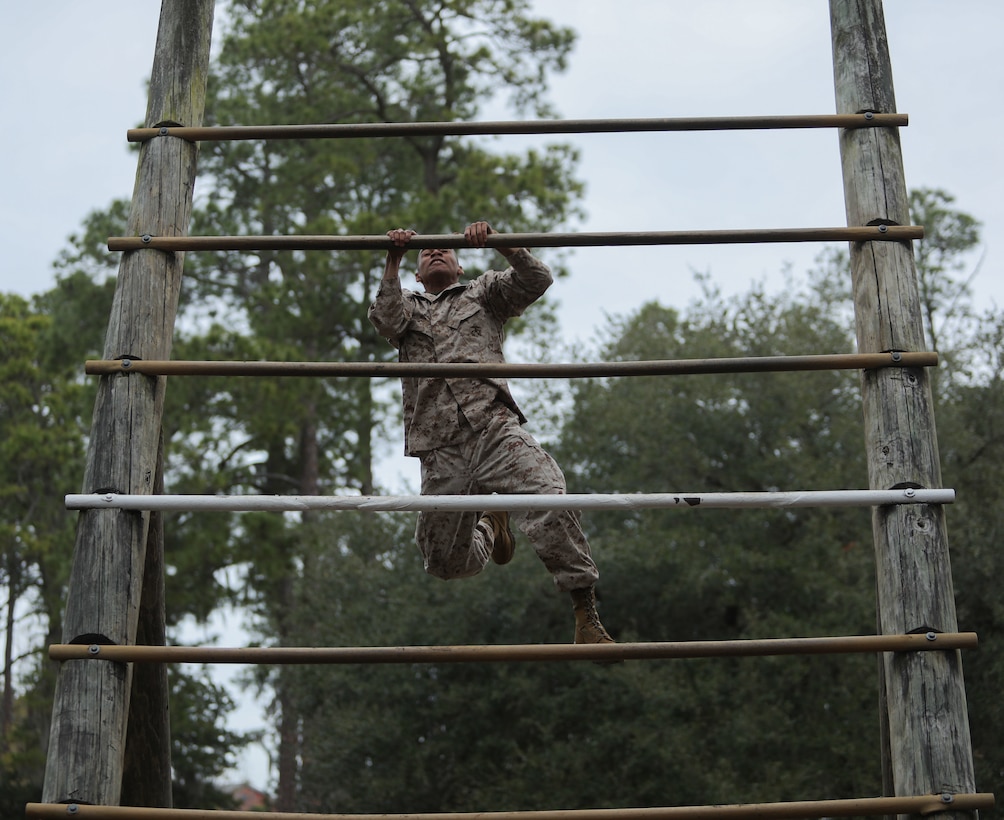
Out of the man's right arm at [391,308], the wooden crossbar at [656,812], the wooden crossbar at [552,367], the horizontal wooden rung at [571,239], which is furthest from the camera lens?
the man's right arm at [391,308]

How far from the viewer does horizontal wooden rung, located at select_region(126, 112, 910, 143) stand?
9.84ft

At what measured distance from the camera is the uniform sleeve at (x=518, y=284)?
11.5 ft

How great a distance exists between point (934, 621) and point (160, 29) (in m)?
2.41

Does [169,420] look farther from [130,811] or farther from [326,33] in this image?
[130,811]

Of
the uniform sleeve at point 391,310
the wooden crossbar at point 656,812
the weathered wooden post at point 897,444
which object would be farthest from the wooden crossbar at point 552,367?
the wooden crossbar at point 656,812

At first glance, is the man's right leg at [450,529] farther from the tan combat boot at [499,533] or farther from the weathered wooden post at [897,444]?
the weathered wooden post at [897,444]

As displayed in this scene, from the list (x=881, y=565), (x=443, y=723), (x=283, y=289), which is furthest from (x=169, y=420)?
(x=881, y=565)

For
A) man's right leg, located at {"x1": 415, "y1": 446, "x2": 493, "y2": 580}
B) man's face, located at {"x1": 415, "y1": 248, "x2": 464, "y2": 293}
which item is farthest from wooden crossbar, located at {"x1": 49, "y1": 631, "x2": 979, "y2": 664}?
man's face, located at {"x1": 415, "y1": 248, "x2": 464, "y2": 293}

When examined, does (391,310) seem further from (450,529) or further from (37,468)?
(37,468)

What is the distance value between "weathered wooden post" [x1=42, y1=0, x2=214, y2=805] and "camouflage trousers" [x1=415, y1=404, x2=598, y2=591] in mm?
883

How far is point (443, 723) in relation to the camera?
1226 cm

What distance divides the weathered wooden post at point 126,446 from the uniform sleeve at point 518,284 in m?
0.94

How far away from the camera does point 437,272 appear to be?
3859mm

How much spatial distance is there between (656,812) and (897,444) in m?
0.99
